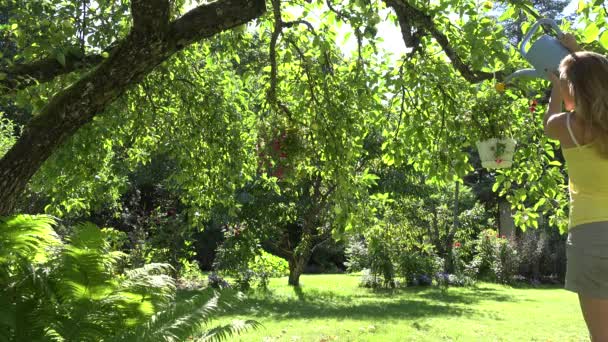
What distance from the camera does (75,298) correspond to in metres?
3.27

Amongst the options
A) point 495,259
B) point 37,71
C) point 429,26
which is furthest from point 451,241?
point 37,71

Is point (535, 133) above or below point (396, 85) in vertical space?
below

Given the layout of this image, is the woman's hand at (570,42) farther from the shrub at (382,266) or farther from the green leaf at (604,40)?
the shrub at (382,266)

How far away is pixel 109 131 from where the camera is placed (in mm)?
5199

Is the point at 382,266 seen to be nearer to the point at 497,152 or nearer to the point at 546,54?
the point at 497,152

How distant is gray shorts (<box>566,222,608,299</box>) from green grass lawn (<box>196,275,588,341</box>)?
8.11 feet

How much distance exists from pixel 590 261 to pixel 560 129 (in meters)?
0.46

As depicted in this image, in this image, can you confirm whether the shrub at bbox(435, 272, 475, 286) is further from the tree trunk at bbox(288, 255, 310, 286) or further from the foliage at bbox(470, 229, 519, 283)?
the tree trunk at bbox(288, 255, 310, 286)

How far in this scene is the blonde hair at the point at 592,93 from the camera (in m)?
1.76

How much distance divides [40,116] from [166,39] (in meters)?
0.82

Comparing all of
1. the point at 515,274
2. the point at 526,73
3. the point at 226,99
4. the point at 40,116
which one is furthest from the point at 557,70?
the point at 515,274

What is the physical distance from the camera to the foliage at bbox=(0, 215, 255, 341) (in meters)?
3.00

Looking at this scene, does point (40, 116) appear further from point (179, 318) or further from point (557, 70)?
point (557, 70)

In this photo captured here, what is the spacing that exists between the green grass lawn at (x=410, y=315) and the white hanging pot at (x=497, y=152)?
2.06 m
